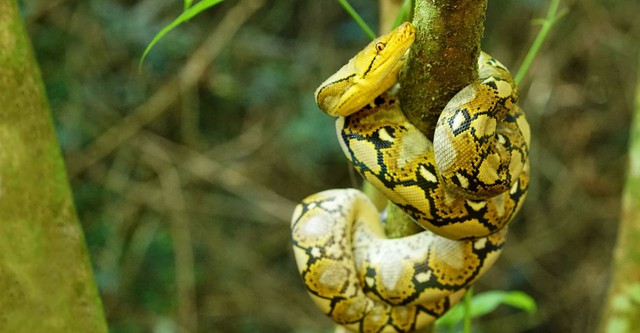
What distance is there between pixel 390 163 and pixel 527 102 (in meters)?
2.73

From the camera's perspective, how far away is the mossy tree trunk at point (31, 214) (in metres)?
1.08

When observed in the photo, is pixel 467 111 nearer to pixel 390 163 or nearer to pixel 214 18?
pixel 390 163

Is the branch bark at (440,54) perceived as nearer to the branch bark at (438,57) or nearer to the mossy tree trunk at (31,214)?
the branch bark at (438,57)

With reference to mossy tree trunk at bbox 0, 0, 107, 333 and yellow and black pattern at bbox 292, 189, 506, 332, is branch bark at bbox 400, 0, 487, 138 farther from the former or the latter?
mossy tree trunk at bbox 0, 0, 107, 333

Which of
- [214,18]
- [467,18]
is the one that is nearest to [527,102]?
[214,18]

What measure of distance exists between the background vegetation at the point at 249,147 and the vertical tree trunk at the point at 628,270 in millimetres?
1813

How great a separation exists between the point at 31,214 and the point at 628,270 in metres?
1.61

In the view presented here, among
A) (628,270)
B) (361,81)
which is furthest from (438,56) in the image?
(628,270)

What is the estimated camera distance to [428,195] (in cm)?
131

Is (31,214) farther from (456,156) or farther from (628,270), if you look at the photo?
(628,270)

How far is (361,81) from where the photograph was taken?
54.9 inches

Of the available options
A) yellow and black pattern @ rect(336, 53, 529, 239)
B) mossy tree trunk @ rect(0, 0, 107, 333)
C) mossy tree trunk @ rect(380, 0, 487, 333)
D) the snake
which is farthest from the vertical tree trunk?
mossy tree trunk @ rect(0, 0, 107, 333)

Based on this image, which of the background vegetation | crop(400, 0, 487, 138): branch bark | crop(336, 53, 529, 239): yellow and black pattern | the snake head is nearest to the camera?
crop(400, 0, 487, 138): branch bark

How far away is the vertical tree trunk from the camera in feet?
5.98
